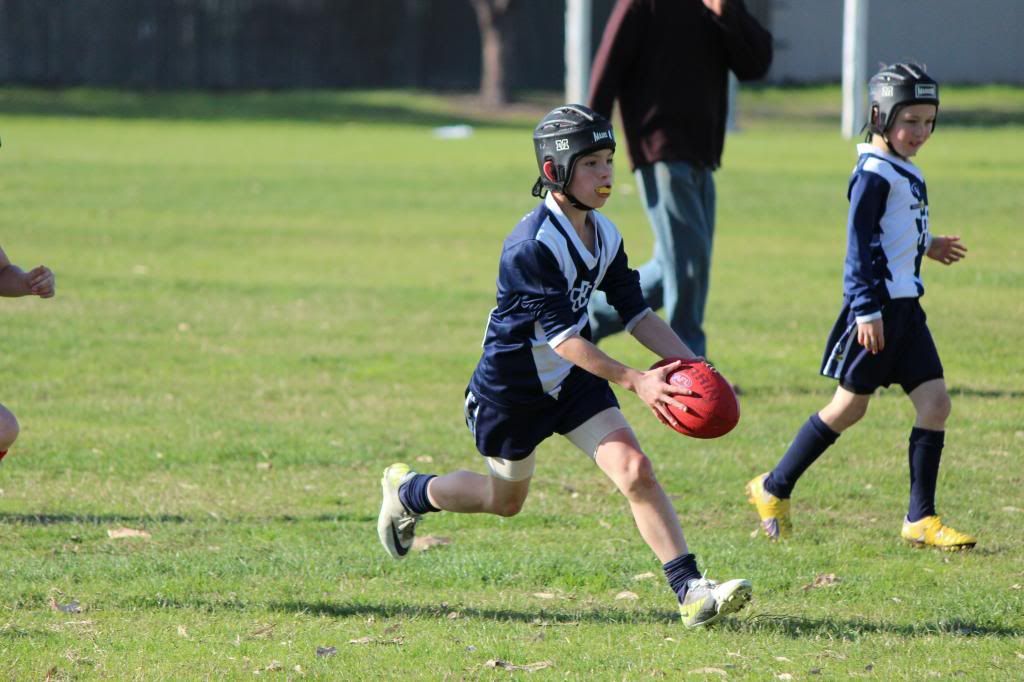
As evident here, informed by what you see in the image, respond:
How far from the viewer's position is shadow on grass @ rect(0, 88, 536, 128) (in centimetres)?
3788

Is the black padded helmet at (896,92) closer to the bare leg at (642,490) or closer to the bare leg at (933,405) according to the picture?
the bare leg at (933,405)

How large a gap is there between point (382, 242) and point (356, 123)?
69.3 ft

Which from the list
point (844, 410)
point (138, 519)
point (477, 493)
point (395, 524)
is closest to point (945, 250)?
point (844, 410)

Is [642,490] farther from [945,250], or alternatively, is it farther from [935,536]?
[945,250]

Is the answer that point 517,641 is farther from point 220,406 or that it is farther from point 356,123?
point 356,123

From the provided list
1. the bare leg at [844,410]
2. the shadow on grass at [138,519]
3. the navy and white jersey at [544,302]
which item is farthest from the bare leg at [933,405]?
the shadow on grass at [138,519]

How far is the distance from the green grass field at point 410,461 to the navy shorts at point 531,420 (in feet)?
1.93

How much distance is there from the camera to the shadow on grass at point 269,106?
37875 millimetres

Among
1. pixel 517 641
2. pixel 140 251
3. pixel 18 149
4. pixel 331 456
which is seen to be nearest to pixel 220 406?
pixel 331 456

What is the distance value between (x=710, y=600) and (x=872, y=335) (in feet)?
5.22

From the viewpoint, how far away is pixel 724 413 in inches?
196

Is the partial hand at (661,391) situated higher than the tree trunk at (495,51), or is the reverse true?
the partial hand at (661,391)

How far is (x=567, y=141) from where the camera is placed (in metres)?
5.12

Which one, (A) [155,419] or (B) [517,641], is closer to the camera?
(B) [517,641]
